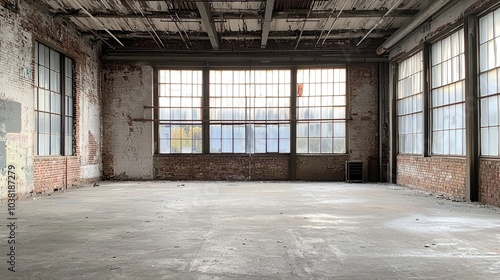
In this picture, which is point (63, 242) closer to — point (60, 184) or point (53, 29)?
point (60, 184)

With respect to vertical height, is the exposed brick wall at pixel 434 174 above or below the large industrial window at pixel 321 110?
below

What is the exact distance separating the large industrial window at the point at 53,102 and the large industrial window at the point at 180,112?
335 cm

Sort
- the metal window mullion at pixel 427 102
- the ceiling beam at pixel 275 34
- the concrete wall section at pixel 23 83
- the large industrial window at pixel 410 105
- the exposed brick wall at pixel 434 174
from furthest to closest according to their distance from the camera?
the ceiling beam at pixel 275 34
the large industrial window at pixel 410 105
the metal window mullion at pixel 427 102
the exposed brick wall at pixel 434 174
the concrete wall section at pixel 23 83

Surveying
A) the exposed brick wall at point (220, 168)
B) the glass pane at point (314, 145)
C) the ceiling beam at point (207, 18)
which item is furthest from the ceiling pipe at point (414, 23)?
the ceiling beam at point (207, 18)

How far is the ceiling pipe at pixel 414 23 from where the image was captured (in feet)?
30.8

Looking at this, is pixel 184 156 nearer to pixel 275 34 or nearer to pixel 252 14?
pixel 275 34

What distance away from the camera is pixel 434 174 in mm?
10586

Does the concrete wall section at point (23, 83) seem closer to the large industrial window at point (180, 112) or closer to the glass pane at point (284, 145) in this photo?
the large industrial window at point (180, 112)

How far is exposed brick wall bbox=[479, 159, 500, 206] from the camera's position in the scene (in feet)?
25.8

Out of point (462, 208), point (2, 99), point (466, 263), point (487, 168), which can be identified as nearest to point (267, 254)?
point (466, 263)

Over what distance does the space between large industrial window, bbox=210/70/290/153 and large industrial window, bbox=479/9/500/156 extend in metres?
7.17

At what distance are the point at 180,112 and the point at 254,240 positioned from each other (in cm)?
1048

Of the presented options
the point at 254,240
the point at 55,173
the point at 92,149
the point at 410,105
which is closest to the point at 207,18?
the point at 55,173

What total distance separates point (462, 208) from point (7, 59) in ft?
33.1
